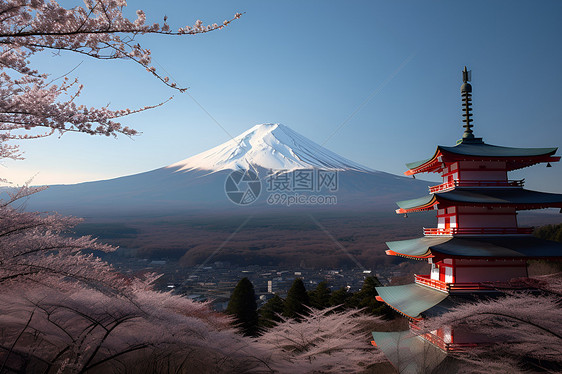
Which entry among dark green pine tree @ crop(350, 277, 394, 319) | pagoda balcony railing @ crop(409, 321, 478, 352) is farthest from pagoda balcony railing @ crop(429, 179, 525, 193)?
dark green pine tree @ crop(350, 277, 394, 319)

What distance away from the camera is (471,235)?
29.8 feet

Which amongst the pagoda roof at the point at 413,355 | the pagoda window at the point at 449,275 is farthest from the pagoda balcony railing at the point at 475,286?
the pagoda roof at the point at 413,355

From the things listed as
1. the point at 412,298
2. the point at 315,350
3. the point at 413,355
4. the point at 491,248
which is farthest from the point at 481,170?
the point at 315,350

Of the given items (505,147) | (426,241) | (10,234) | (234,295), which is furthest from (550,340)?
(234,295)

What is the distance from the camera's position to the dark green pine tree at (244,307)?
17234mm

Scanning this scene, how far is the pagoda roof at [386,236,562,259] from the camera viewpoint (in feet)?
27.3

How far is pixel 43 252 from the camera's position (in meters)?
4.52

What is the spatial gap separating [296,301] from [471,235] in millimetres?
11773

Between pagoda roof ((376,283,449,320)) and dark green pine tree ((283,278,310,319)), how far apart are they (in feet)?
27.5

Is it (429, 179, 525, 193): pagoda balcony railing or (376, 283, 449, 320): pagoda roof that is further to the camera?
(429, 179, 525, 193): pagoda balcony railing

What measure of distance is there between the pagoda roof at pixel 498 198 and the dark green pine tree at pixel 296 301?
11262 millimetres

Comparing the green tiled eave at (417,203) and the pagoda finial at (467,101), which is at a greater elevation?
the pagoda finial at (467,101)

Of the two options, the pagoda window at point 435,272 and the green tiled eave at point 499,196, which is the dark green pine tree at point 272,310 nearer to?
the pagoda window at point 435,272

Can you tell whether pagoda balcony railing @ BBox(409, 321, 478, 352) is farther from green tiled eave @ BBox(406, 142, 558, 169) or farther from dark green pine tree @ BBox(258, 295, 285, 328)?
dark green pine tree @ BBox(258, 295, 285, 328)
